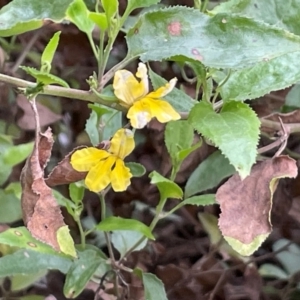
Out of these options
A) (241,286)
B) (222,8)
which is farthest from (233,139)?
(241,286)

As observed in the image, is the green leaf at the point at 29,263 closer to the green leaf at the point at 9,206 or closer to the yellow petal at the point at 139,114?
the green leaf at the point at 9,206

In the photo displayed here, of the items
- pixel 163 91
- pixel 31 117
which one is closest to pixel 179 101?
pixel 163 91

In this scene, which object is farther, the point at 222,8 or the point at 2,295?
the point at 2,295

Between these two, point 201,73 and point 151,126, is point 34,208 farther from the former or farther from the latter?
point 151,126

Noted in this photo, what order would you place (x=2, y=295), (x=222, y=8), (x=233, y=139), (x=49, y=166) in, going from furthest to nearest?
1. (x=49, y=166)
2. (x=2, y=295)
3. (x=222, y=8)
4. (x=233, y=139)

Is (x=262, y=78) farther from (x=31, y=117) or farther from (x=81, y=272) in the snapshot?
(x=31, y=117)

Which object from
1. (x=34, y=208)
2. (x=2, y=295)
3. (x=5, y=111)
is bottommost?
(x=2, y=295)
